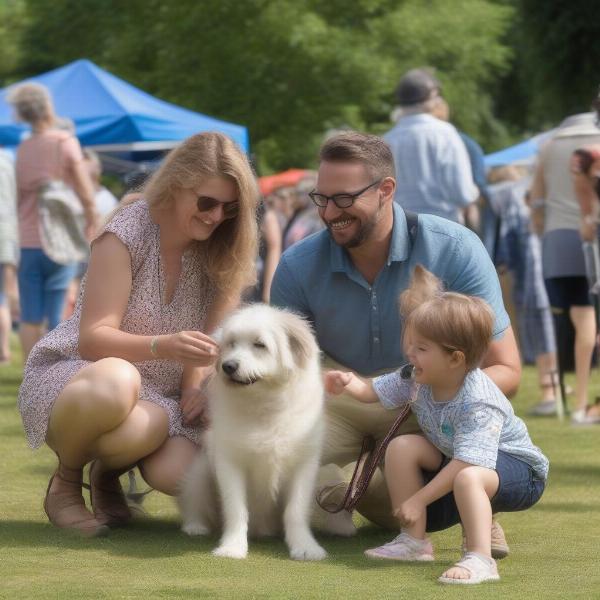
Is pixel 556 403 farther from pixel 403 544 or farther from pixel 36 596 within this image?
pixel 36 596

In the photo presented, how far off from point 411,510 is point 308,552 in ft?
1.23

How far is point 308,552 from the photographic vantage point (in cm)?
441

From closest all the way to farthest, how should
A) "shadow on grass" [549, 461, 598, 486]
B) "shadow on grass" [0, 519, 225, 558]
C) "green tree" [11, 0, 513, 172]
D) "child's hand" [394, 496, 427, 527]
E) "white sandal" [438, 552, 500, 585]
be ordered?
1. "white sandal" [438, 552, 500, 585]
2. "child's hand" [394, 496, 427, 527]
3. "shadow on grass" [0, 519, 225, 558]
4. "shadow on grass" [549, 461, 598, 486]
5. "green tree" [11, 0, 513, 172]

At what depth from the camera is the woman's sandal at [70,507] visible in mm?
4789

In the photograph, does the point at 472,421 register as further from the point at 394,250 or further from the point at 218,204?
the point at 218,204

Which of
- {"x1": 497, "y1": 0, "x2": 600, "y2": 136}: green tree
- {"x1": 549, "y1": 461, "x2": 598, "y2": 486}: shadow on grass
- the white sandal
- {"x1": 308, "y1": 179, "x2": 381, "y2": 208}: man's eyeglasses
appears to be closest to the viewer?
the white sandal

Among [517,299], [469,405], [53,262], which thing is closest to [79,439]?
[469,405]

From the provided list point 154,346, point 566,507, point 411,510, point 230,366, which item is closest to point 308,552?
point 411,510

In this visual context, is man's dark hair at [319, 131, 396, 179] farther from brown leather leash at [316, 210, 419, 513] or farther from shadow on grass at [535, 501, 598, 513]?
shadow on grass at [535, 501, 598, 513]

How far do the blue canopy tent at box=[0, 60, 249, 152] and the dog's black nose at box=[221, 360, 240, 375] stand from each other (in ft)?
35.2

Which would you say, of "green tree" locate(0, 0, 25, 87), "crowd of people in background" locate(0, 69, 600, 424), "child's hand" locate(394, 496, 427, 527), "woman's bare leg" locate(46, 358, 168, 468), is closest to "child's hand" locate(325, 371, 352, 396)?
"child's hand" locate(394, 496, 427, 527)

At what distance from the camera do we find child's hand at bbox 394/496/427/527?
4.28 m

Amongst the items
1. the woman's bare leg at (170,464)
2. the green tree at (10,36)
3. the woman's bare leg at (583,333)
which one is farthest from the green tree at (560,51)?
the woman's bare leg at (170,464)

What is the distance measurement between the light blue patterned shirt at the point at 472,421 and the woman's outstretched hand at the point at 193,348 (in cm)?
57
